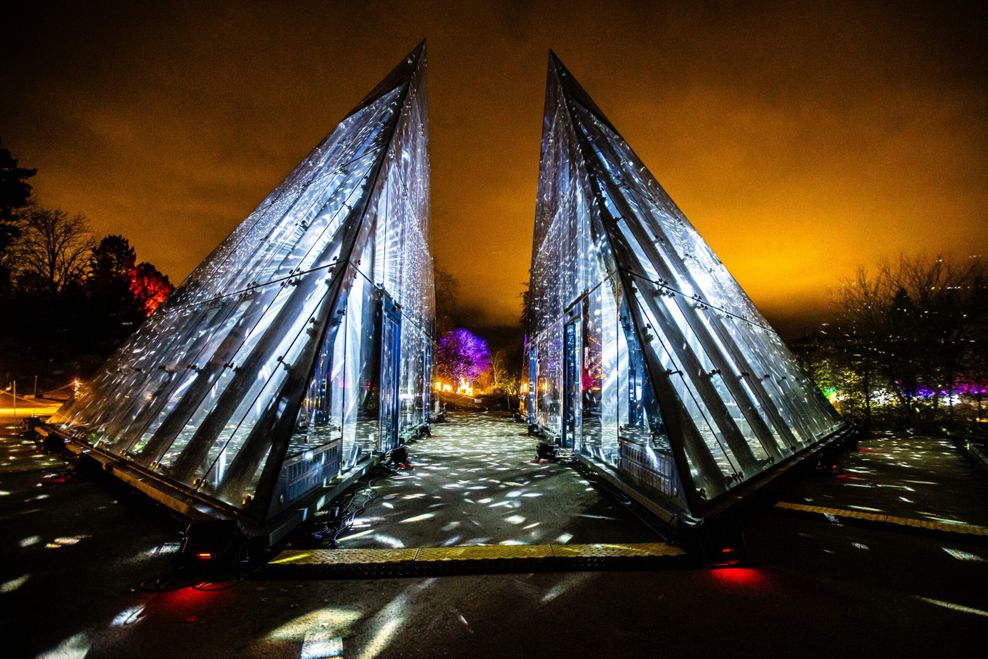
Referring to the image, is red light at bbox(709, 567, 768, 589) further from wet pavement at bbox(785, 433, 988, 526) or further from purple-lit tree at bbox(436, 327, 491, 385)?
purple-lit tree at bbox(436, 327, 491, 385)

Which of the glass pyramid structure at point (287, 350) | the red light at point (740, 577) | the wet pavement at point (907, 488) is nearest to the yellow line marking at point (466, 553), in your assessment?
the red light at point (740, 577)

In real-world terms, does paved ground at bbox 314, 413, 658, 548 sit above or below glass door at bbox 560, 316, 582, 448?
below

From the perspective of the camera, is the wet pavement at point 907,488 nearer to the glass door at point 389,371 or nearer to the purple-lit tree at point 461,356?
the glass door at point 389,371

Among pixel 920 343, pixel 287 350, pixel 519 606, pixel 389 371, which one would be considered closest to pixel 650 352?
pixel 519 606

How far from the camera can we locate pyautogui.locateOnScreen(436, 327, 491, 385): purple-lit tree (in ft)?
122

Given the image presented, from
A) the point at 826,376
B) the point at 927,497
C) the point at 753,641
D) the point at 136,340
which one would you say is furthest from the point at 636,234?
the point at 826,376

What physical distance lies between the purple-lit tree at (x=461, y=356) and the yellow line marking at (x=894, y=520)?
89.4 ft

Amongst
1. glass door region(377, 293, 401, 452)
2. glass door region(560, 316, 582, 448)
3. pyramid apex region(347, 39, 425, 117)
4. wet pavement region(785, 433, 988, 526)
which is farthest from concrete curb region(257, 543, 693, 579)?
pyramid apex region(347, 39, 425, 117)

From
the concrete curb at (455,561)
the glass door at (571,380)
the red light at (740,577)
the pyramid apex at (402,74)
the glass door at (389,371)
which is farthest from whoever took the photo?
the pyramid apex at (402,74)

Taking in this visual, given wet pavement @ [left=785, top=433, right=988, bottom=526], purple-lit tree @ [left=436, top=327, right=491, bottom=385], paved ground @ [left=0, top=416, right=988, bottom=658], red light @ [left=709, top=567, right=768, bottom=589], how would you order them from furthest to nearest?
purple-lit tree @ [left=436, top=327, right=491, bottom=385] < wet pavement @ [left=785, top=433, right=988, bottom=526] < red light @ [left=709, top=567, right=768, bottom=589] < paved ground @ [left=0, top=416, right=988, bottom=658]

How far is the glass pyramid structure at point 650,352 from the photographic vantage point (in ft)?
13.6

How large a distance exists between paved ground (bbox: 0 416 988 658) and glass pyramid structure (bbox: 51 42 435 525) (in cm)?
72

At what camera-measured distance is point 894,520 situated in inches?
171

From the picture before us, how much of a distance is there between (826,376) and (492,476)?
672 inches
